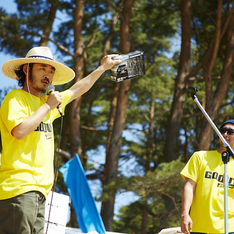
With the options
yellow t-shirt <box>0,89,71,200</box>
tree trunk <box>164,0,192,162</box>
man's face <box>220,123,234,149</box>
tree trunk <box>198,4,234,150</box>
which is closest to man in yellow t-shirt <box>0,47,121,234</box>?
yellow t-shirt <box>0,89,71,200</box>

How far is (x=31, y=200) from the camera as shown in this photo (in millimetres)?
1982

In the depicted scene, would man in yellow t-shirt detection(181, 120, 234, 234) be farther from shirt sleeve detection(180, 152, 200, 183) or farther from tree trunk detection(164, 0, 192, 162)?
tree trunk detection(164, 0, 192, 162)

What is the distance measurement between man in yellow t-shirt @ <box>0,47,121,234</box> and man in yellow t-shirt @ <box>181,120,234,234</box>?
47.9 inches

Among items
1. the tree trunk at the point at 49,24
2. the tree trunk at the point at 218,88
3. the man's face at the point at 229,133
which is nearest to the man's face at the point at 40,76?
the man's face at the point at 229,133

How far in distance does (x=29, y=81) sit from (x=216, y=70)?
1046cm

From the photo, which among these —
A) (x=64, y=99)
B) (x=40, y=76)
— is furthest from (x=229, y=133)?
(x=40, y=76)

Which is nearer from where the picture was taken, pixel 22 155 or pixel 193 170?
pixel 22 155

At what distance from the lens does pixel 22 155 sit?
2.03 meters

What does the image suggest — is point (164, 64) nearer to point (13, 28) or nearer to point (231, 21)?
point (231, 21)

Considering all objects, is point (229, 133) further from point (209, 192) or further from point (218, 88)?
point (218, 88)

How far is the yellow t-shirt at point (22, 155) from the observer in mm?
1979

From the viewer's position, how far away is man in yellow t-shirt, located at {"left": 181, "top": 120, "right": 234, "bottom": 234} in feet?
8.84

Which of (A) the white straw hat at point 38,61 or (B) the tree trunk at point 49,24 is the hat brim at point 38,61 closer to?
(A) the white straw hat at point 38,61

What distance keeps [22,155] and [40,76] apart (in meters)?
0.56
